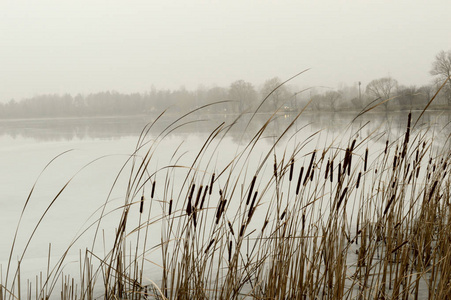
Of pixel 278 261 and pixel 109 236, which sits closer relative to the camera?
pixel 278 261

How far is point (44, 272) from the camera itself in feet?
10.6

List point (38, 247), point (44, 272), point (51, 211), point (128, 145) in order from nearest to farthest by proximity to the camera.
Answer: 1. point (44, 272)
2. point (38, 247)
3. point (51, 211)
4. point (128, 145)

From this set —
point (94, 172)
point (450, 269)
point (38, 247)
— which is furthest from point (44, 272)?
point (94, 172)

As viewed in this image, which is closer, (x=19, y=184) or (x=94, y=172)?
(x=19, y=184)

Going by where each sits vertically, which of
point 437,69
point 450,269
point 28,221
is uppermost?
point 437,69

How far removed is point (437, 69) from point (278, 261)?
84.4 ft

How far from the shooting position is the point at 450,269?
1.48m

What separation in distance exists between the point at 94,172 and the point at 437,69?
21.6 m

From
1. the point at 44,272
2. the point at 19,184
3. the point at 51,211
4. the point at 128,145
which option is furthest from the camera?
the point at 128,145

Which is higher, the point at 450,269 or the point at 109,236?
the point at 450,269

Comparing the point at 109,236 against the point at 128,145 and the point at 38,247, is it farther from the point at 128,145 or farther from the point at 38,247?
the point at 128,145

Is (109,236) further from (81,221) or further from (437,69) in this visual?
(437,69)

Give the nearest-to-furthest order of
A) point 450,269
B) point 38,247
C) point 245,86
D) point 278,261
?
1. point 450,269
2. point 278,261
3. point 38,247
4. point 245,86

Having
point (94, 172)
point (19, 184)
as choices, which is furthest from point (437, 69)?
point (19, 184)
